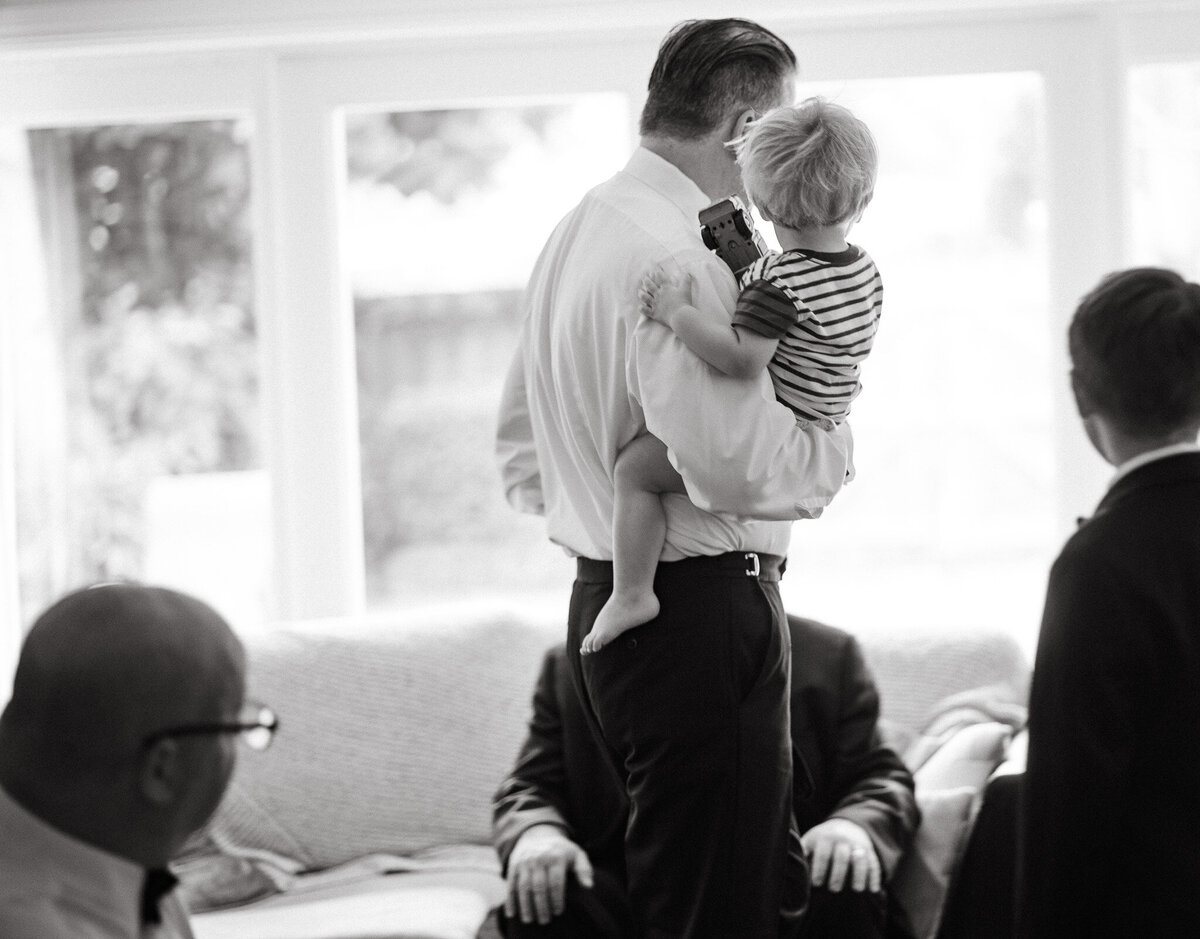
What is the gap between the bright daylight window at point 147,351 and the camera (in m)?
3.34

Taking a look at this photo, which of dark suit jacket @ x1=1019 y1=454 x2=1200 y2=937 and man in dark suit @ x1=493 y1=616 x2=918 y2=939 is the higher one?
dark suit jacket @ x1=1019 y1=454 x2=1200 y2=937

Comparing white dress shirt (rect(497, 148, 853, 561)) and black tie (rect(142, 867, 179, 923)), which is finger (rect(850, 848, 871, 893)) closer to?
white dress shirt (rect(497, 148, 853, 561))

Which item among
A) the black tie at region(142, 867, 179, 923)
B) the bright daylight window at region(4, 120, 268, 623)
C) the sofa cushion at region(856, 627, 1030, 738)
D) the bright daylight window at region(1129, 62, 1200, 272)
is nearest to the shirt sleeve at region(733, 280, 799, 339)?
the black tie at region(142, 867, 179, 923)

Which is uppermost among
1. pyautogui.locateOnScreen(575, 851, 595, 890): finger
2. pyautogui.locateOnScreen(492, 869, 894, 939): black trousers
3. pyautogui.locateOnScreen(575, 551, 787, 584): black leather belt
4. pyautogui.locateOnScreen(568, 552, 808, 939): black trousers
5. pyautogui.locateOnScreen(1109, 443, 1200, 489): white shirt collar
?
pyautogui.locateOnScreen(1109, 443, 1200, 489): white shirt collar

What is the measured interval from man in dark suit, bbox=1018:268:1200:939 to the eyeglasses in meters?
0.73

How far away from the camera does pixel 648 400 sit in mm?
1518

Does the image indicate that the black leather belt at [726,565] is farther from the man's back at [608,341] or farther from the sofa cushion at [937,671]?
the sofa cushion at [937,671]

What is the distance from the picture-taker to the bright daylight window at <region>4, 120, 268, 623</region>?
10.9ft

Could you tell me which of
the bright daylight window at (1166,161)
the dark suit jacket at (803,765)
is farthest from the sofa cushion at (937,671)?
the bright daylight window at (1166,161)

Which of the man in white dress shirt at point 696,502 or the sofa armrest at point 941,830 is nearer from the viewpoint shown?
the man in white dress shirt at point 696,502

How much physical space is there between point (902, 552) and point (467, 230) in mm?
1292

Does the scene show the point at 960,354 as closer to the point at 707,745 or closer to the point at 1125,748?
the point at 707,745

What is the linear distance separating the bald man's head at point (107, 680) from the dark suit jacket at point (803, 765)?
1.48 meters

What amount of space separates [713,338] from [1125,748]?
58 cm
